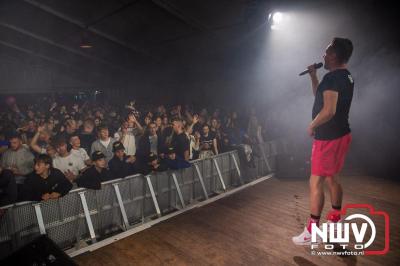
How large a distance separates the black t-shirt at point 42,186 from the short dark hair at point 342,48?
3974mm

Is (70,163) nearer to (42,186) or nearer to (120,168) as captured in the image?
(120,168)

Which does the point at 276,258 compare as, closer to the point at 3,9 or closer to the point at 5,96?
the point at 3,9

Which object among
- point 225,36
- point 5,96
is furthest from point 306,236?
point 5,96

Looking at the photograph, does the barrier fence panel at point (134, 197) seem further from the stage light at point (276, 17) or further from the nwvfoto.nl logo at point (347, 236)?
the stage light at point (276, 17)

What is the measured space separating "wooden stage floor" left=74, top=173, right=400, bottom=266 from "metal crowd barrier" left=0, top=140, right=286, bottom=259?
1.64ft

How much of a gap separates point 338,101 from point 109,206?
364cm

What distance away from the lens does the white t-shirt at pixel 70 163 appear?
487 centimetres

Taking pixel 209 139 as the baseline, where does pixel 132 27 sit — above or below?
above

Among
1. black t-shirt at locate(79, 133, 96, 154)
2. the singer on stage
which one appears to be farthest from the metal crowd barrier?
the singer on stage

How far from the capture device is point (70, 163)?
4973mm

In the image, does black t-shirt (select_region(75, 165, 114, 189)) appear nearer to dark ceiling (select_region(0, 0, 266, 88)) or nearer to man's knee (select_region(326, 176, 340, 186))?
man's knee (select_region(326, 176, 340, 186))

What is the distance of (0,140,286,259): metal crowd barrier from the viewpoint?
11.3 feet

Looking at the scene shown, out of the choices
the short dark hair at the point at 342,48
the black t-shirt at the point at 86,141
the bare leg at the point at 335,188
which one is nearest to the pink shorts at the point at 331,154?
the bare leg at the point at 335,188

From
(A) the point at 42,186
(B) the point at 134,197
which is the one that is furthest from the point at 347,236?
(A) the point at 42,186
